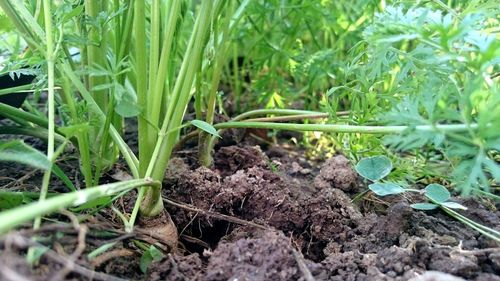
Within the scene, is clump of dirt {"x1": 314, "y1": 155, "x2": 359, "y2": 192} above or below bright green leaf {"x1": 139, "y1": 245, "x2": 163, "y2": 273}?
below

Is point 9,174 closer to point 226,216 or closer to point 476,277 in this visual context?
point 226,216

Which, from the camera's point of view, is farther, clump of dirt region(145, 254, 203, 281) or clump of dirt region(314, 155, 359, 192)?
clump of dirt region(314, 155, 359, 192)

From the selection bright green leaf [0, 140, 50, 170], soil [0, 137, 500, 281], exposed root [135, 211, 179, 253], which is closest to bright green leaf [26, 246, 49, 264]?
soil [0, 137, 500, 281]

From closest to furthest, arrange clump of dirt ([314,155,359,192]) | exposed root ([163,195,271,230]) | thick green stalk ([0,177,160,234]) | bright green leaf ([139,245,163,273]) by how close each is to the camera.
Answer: thick green stalk ([0,177,160,234])
bright green leaf ([139,245,163,273])
exposed root ([163,195,271,230])
clump of dirt ([314,155,359,192])

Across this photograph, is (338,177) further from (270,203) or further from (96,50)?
(96,50)

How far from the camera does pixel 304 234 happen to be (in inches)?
40.0

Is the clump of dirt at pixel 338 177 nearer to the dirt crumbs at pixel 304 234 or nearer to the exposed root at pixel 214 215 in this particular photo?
the dirt crumbs at pixel 304 234

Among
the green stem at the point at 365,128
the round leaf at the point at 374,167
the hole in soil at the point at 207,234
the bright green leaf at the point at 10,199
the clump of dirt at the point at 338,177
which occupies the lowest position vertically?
the hole in soil at the point at 207,234

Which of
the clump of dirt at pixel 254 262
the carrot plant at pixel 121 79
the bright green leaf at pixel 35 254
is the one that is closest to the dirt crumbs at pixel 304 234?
the clump of dirt at pixel 254 262

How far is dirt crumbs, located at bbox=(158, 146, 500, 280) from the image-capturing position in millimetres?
815

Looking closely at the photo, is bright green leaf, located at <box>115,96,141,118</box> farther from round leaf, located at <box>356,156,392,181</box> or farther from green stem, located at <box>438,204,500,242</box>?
green stem, located at <box>438,204,500,242</box>

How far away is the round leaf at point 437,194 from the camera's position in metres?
1.01

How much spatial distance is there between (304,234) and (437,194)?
0.25 meters

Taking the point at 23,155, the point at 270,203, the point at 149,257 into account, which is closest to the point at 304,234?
the point at 270,203
